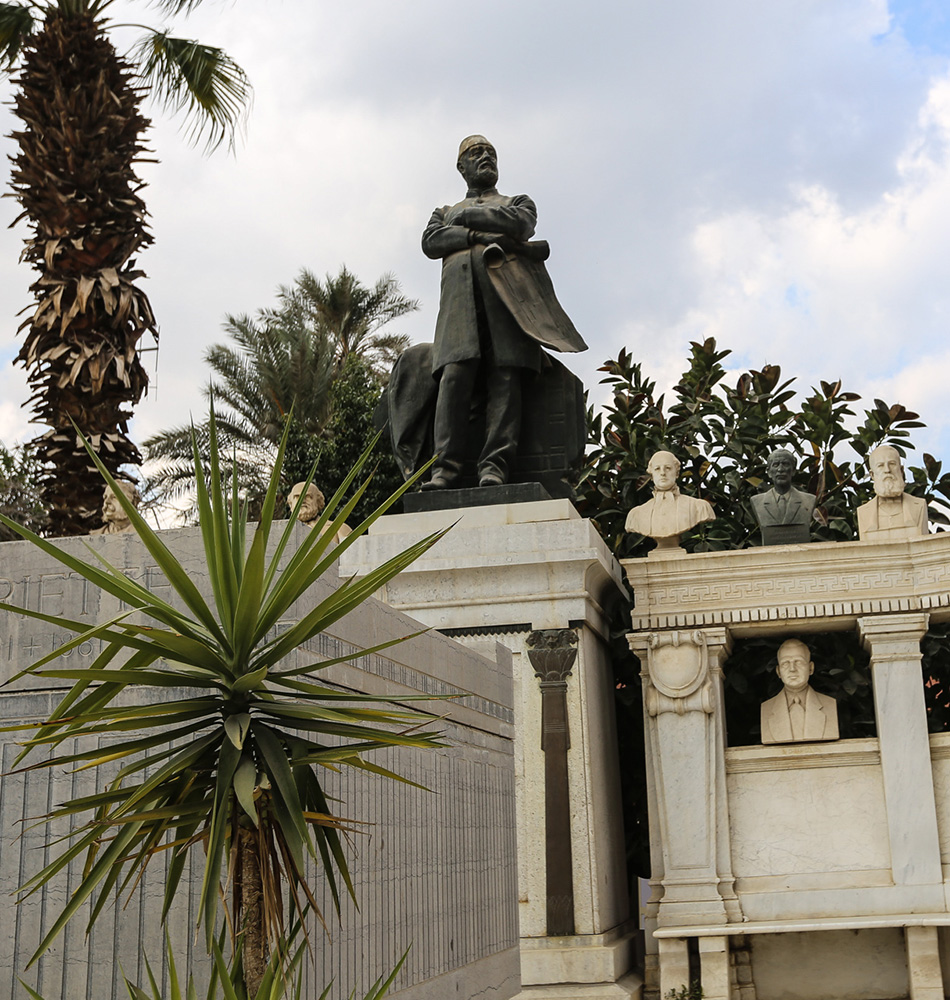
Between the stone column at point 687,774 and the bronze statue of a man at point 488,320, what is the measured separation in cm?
180

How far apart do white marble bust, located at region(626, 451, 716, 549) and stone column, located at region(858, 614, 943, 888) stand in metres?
1.35

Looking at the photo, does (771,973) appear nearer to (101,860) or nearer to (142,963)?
(142,963)

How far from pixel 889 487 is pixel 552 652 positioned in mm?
2679

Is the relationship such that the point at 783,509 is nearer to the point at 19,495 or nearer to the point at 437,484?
the point at 437,484

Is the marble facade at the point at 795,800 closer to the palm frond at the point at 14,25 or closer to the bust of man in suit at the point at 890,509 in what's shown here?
the bust of man in suit at the point at 890,509

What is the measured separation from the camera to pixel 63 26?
14516 millimetres

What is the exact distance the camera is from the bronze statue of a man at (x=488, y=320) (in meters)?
9.76

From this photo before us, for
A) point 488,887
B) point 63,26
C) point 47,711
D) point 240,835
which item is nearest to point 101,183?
point 63,26

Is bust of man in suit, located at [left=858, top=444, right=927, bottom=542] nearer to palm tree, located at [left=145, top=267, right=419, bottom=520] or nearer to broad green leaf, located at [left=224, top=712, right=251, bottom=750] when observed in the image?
broad green leaf, located at [left=224, top=712, right=251, bottom=750]

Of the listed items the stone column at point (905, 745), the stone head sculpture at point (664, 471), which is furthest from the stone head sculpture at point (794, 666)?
the stone head sculpture at point (664, 471)

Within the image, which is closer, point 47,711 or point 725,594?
point 47,711

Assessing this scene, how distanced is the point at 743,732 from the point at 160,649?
7991 mm

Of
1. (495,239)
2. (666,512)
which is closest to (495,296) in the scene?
(495,239)

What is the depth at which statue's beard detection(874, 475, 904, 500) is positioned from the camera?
9.46 metres
